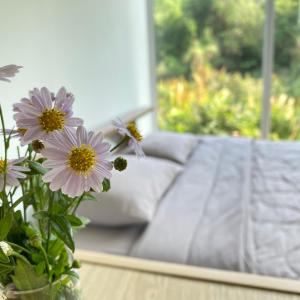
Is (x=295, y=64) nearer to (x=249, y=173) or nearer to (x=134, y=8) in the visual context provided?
(x=134, y=8)

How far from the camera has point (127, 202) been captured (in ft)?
4.59

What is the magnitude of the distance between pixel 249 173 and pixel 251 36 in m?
1.73

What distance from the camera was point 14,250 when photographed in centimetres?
60

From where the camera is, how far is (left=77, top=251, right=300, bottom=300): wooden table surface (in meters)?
0.86

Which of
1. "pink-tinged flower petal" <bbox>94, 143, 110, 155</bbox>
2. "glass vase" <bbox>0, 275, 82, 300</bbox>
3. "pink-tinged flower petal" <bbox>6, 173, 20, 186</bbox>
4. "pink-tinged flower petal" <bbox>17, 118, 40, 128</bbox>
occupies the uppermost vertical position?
"pink-tinged flower petal" <bbox>17, 118, 40, 128</bbox>

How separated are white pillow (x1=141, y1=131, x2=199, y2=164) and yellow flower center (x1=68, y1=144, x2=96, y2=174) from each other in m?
1.58

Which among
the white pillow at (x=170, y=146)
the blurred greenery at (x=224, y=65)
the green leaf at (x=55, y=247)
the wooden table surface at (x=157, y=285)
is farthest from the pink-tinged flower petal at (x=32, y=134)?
the blurred greenery at (x=224, y=65)

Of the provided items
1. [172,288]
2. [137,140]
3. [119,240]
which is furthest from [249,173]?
[137,140]

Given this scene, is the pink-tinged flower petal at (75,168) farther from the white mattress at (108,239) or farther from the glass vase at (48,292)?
the white mattress at (108,239)

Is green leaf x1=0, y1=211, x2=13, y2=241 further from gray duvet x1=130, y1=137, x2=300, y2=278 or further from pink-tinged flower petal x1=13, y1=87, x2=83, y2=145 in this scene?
gray duvet x1=130, y1=137, x2=300, y2=278

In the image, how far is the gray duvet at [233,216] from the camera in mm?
1234

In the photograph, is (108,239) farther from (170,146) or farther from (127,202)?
(170,146)

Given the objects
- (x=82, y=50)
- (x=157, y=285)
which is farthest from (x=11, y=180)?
(x=82, y=50)

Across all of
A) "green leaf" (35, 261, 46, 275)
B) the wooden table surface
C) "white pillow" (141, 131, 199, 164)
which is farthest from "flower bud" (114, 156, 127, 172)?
"white pillow" (141, 131, 199, 164)
